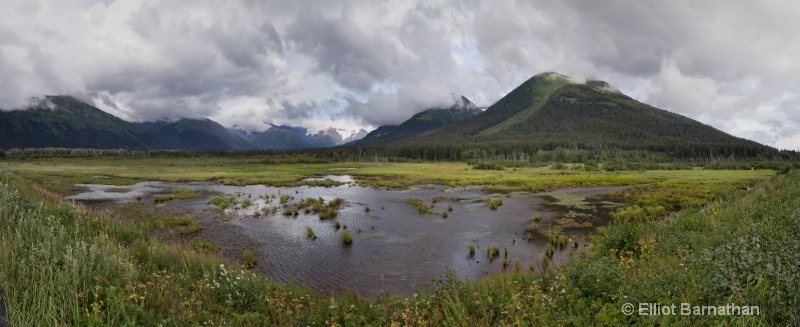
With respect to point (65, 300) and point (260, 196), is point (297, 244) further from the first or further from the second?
point (260, 196)

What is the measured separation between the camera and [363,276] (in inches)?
773

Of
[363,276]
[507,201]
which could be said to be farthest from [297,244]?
[507,201]

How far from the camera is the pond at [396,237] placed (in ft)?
65.5

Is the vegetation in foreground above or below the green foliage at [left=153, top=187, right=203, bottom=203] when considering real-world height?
above

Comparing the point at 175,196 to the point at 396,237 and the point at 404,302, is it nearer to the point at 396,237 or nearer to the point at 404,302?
the point at 396,237

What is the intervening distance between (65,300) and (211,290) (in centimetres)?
381

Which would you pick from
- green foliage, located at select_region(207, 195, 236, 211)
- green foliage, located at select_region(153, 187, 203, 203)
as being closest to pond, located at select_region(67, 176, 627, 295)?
green foliage, located at select_region(207, 195, 236, 211)

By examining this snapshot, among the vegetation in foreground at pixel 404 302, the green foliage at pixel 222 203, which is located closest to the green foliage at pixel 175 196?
the green foliage at pixel 222 203

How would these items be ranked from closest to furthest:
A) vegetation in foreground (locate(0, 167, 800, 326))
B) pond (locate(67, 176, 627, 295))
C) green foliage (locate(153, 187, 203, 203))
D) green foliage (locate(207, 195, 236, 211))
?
vegetation in foreground (locate(0, 167, 800, 326)) → pond (locate(67, 176, 627, 295)) → green foliage (locate(207, 195, 236, 211)) → green foliage (locate(153, 187, 203, 203))

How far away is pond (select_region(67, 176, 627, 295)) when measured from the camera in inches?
786

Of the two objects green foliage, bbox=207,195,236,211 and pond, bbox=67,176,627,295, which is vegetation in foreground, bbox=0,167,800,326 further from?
green foliage, bbox=207,195,236,211

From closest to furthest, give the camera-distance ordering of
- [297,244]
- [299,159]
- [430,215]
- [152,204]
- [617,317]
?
[617,317], [297,244], [430,215], [152,204], [299,159]

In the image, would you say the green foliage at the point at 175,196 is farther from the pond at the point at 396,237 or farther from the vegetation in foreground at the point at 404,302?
the vegetation in foreground at the point at 404,302

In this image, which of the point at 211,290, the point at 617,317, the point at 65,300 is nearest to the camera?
the point at 65,300
